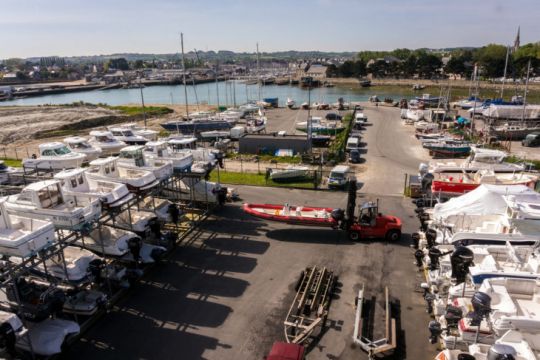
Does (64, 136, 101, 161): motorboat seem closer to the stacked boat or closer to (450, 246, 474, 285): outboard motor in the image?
the stacked boat

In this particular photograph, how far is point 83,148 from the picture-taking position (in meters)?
31.5

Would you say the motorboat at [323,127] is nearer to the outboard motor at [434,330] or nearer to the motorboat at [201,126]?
the motorboat at [201,126]

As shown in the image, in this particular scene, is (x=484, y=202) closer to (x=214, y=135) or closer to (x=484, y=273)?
(x=484, y=273)

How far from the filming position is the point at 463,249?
12.5 m

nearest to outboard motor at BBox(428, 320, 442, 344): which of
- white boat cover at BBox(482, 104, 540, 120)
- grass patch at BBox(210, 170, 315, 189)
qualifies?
grass patch at BBox(210, 170, 315, 189)

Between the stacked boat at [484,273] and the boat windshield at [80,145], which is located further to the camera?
the boat windshield at [80,145]

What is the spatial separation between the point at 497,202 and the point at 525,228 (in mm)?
2035

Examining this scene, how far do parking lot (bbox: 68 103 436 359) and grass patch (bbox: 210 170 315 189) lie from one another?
3.81m

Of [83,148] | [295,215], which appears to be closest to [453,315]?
[295,215]

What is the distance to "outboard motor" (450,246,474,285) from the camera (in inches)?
483

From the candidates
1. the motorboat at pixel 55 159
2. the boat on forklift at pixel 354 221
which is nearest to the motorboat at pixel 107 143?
the motorboat at pixel 55 159

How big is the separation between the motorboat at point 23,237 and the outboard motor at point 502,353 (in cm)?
1336

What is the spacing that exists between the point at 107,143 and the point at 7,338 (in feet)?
85.9

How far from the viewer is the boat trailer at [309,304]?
500 inches
